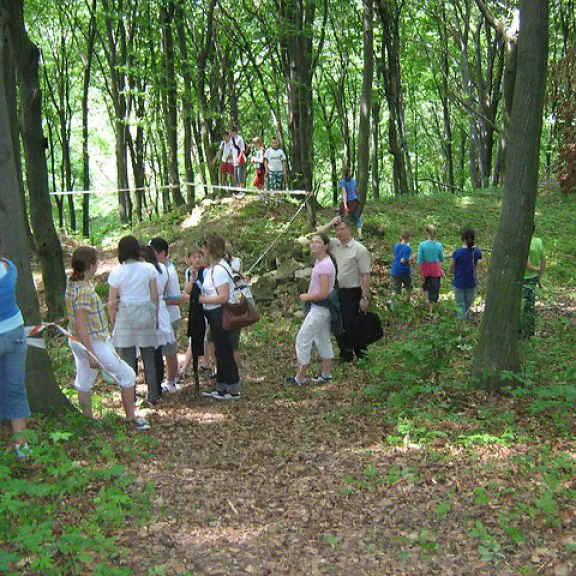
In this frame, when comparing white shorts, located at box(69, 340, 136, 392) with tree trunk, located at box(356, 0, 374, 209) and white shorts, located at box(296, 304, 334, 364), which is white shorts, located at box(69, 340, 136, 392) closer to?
white shorts, located at box(296, 304, 334, 364)

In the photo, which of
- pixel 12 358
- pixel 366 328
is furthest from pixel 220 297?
pixel 12 358

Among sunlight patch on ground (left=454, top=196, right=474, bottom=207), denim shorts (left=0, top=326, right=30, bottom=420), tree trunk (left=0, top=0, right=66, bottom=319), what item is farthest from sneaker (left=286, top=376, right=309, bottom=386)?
sunlight patch on ground (left=454, top=196, right=474, bottom=207)

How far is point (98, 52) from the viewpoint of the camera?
27.1m

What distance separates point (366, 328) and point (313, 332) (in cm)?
102

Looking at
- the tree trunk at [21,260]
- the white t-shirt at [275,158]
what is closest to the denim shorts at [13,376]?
the tree trunk at [21,260]

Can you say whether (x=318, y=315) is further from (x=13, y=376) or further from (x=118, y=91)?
(x=118, y=91)

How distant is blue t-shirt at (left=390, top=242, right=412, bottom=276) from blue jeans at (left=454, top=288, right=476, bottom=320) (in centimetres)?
164

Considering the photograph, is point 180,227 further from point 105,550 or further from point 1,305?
point 105,550

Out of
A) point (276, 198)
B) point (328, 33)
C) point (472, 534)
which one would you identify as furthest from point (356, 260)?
point (328, 33)

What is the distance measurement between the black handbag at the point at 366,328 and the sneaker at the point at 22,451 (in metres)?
4.98

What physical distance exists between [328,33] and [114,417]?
81.6ft

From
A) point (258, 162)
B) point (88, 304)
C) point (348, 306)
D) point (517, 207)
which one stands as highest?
point (258, 162)

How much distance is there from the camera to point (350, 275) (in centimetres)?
881

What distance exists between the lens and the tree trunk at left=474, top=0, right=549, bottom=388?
6.17 m
